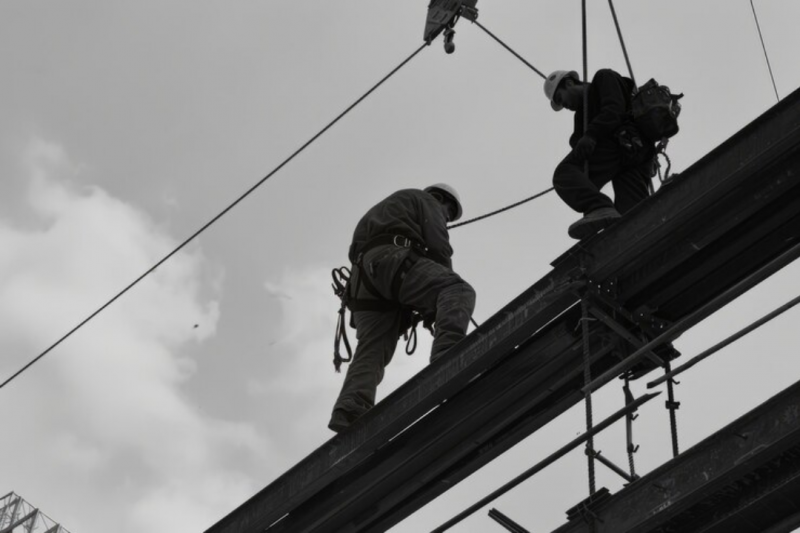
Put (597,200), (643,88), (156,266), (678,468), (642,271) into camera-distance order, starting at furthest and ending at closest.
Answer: (156,266) → (643,88) → (597,200) → (642,271) → (678,468)

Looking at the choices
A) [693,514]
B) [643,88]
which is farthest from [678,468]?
[643,88]

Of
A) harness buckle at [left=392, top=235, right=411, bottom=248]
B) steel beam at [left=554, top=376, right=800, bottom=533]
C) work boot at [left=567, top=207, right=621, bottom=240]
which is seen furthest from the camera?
harness buckle at [left=392, top=235, right=411, bottom=248]

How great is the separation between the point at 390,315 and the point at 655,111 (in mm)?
2194

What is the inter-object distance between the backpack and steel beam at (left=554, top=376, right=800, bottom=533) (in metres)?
3.68

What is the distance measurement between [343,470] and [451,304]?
141 cm

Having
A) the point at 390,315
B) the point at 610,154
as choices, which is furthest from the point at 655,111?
the point at 390,315

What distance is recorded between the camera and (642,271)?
309 inches

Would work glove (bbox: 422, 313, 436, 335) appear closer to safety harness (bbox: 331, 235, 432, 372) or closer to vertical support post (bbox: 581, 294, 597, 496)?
safety harness (bbox: 331, 235, 432, 372)

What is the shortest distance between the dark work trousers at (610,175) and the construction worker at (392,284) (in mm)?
920

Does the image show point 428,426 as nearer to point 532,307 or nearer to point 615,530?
point 532,307

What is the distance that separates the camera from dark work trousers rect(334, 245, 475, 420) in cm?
941

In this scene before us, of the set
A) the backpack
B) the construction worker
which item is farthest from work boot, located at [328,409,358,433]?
the backpack

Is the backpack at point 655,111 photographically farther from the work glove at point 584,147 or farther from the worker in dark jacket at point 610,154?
the work glove at point 584,147

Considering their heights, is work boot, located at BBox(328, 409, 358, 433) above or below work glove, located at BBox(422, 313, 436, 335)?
Answer: below
